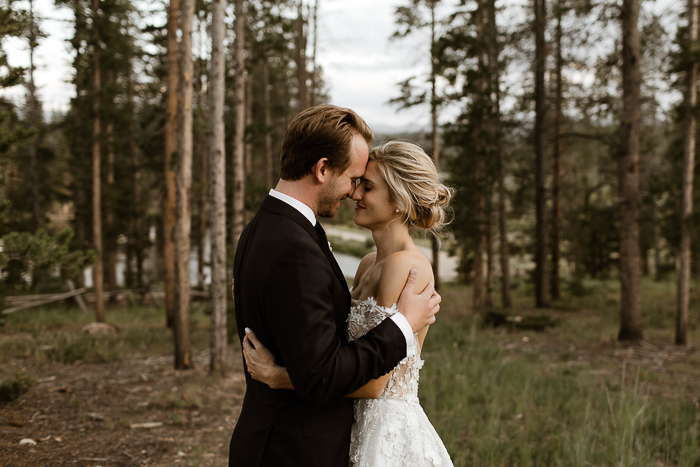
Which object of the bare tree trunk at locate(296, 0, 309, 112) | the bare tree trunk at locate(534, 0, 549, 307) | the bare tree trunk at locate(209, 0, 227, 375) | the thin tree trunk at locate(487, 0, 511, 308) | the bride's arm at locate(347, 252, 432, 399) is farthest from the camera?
the bare tree trunk at locate(296, 0, 309, 112)

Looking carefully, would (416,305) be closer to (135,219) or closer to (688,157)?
(688,157)

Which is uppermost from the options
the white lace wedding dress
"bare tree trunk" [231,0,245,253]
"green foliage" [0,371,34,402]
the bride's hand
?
"bare tree trunk" [231,0,245,253]

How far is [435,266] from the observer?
17781 millimetres

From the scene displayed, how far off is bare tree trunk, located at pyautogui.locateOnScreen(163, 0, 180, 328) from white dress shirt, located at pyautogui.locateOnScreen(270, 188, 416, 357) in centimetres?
907

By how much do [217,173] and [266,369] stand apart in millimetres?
6778

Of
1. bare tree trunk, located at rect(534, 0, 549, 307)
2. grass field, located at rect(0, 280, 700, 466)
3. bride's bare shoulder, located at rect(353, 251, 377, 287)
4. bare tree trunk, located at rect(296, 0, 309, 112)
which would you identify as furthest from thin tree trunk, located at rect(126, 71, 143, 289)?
bride's bare shoulder, located at rect(353, 251, 377, 287)

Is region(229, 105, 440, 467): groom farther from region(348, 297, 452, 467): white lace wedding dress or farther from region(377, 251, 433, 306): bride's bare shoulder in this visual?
region(348, 297, 452, 467): white lace wedding dress

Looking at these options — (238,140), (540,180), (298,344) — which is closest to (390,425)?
(298,344)

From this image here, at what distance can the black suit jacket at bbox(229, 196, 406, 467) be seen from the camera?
1.71m

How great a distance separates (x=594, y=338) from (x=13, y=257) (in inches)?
524

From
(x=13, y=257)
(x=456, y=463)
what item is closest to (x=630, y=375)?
(x=456, y=463)

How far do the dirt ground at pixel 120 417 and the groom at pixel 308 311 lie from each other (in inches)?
146

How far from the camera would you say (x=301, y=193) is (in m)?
2.10

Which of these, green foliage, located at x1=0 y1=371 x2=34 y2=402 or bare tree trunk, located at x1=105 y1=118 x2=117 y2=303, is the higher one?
bare tree trunk, located at x1=105 y1=118 x2=117 y2=303
